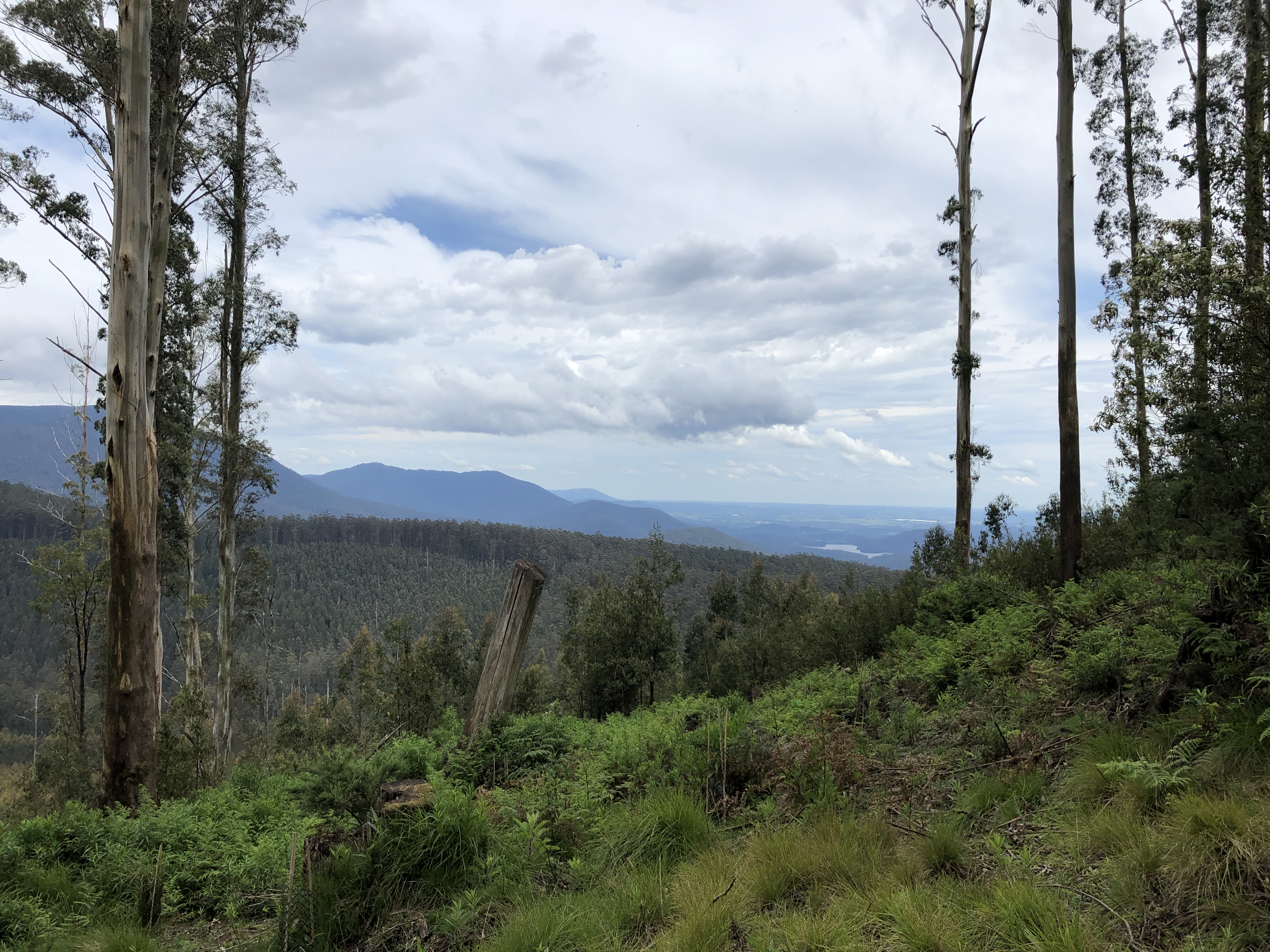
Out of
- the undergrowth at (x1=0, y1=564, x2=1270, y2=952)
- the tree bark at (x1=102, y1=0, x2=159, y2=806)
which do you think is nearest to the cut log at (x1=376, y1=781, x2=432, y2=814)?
the undergrowth at (x1=0, y1=564, x2=1270, y2=952)

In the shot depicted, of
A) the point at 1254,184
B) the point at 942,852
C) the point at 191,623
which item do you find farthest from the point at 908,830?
the point at 191,623

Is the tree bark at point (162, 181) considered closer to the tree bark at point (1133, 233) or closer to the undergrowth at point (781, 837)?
the undergrowth at point (781, 837)

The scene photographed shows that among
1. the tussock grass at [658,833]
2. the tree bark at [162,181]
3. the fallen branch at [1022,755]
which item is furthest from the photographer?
the tree bark at [162,181]

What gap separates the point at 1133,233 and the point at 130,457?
2183cm

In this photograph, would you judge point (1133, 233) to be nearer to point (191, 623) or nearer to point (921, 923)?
point (921, 923)

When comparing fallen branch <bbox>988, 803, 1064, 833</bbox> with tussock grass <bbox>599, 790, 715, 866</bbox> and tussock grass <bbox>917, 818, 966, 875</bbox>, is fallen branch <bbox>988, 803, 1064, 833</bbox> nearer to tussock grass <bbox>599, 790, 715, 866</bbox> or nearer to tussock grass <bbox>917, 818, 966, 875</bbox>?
tussock grass <bbox>917, 818, 966, 875</bbox>

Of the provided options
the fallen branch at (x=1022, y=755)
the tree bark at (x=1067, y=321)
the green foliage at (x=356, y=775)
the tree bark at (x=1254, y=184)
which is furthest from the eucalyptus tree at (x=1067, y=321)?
the green foliage at (x=356, y=775)

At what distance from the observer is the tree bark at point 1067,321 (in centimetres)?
→ 945

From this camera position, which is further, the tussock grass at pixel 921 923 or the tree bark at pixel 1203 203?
the tree bark at pixel 1203 203

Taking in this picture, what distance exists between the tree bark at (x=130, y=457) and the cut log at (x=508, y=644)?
386 centimetres

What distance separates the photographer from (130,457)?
283 inches

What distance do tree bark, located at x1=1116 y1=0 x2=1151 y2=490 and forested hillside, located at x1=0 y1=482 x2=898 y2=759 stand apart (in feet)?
66.0

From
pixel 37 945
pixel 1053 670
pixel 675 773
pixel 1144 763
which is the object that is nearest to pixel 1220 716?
pixel 1144 763

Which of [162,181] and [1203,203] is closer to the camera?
[162,181]
